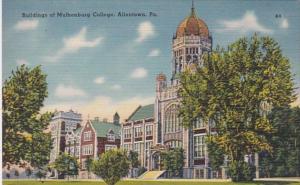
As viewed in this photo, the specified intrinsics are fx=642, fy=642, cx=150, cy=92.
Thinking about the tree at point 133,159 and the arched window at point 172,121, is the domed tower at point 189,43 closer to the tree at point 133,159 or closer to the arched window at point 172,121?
the arched window at point 172,121

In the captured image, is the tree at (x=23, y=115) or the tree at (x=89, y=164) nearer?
the tree at (x=23, y=115)

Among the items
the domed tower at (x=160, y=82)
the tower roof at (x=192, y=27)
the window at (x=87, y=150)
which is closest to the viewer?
→ the tower roof at (x=192, y=27)

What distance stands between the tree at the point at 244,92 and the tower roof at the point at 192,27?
311 millimetres

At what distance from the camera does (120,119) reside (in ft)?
27.9

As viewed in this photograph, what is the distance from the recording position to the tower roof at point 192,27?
8252 mm

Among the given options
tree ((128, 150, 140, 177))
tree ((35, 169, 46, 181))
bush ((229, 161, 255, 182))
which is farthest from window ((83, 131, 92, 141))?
bush ((229, 161, 255, 182))

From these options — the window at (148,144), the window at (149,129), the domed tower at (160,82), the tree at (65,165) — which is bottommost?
the tree at (65,165)

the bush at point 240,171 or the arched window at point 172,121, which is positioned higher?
the arched window at point 172,121

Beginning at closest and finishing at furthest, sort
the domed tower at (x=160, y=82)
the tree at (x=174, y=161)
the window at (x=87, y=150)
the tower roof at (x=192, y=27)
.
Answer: the tower roof at (x=192, y=27) < the domed tower at (x=160, y=82) < the tree at (x=174, y=161) < the window at (x=87, y=150)

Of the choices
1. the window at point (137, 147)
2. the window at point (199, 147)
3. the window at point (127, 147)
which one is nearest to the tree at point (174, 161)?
the window at point (199, 147)

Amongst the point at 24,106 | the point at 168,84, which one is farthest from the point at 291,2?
the point at 24,106

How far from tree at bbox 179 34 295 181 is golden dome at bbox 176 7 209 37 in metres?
0.31

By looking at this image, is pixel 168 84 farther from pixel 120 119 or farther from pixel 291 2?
pixel 291 2

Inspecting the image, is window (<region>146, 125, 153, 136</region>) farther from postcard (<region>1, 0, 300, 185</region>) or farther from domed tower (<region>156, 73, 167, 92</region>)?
domed tower (<region>156, 73, 167, 92</region>)
